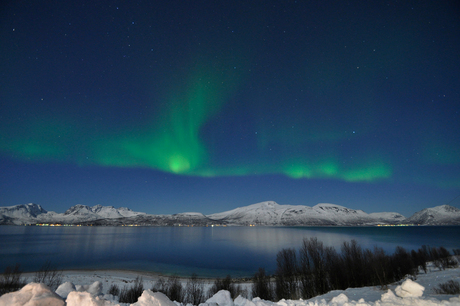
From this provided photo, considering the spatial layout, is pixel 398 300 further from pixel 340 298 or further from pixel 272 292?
pixel 272 292

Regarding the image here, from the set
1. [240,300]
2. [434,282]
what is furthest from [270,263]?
[240,300]

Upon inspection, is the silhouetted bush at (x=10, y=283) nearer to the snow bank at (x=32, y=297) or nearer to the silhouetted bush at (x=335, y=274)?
the snow bank at (x=32, y=297)

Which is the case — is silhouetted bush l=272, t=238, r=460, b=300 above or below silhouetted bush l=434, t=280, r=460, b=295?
below

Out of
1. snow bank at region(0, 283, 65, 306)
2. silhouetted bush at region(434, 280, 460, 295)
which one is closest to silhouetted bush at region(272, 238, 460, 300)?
silhouetted bush at region(434, 280, 460, 295)

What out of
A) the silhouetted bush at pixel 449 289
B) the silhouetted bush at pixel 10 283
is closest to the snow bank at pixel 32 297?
the silhouetted bush at pixel 449 289

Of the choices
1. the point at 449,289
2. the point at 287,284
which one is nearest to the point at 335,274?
the point at 287,284

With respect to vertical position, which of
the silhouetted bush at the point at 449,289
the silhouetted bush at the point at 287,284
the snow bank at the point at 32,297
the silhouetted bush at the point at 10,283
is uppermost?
the snow bank at the point at 32,297

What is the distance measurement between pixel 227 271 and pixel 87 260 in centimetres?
4655

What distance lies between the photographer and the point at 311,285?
32.3 metres

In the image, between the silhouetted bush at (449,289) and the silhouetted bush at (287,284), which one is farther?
the silhouetted bush at (287,284)

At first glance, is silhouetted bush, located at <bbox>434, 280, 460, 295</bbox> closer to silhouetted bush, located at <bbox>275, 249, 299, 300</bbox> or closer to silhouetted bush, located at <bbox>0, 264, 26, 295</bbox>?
silhouetted bush, located at <bbox>275, 249, 299, 300</bbox>

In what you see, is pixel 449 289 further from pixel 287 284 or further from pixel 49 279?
pixel 49 279

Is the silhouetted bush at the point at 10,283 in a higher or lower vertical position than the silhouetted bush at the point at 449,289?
lower

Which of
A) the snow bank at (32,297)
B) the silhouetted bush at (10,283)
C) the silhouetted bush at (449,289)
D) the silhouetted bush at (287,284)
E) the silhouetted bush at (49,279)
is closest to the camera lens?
the snow bank at (32,297)
